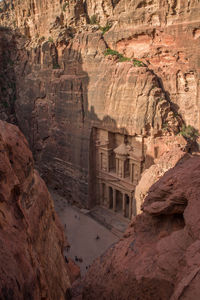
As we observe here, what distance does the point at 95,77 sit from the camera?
1942cm

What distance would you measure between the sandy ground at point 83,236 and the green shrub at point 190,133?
28.4 ft

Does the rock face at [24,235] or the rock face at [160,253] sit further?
the rock face at [160,253]

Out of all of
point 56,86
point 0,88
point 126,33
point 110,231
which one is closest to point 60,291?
point 110,231

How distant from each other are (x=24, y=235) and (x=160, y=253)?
2.48m

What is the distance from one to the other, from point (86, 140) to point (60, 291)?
15.2m

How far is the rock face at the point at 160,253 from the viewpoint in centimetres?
396

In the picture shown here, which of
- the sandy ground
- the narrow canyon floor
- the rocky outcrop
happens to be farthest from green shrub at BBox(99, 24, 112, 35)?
the sandy ground

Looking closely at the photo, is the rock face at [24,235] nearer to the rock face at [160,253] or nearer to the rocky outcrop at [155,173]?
the rock face at [160,253]

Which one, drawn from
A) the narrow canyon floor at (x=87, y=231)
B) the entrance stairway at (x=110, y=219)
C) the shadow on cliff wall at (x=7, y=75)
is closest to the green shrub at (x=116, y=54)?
the entrance stairway at (x=110, y=219)

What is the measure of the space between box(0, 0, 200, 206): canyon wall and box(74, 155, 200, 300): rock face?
10.9 m

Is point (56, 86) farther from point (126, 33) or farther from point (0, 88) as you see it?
point (0, 88)

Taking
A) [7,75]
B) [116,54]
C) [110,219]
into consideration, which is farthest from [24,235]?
[7,75]

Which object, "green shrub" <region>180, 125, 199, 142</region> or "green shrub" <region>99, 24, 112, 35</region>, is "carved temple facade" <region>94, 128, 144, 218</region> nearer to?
"green shrub" <region>180, 125, 199, 142</region>

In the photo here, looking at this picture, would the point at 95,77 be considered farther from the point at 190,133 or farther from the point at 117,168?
the point at 190,133
